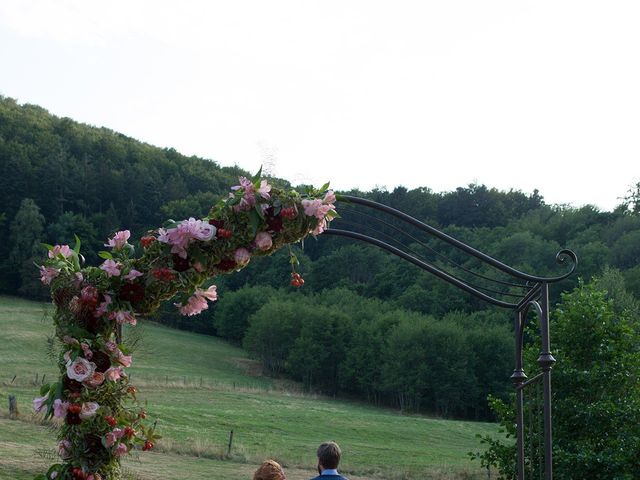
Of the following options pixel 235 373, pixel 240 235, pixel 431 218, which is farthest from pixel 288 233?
pixel 431 218

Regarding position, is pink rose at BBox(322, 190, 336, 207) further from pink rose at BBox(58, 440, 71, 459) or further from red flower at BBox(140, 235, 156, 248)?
pink rose at BBox(58, 440, 71, 459)

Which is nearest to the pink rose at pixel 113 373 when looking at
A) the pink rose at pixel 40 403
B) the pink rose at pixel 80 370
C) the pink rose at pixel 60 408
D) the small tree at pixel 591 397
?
the pink rose at pixel 80 370

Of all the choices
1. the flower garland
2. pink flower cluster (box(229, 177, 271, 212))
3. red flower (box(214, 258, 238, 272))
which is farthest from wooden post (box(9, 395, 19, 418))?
pink flower cluster (box(229, 177, 271, 212))

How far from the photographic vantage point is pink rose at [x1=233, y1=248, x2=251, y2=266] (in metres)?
7.15

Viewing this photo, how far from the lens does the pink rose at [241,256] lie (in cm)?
715

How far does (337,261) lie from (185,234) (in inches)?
3632

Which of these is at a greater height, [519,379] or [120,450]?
[519,379]

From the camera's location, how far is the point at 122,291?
6984 millimetres

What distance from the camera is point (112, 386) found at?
274 inches

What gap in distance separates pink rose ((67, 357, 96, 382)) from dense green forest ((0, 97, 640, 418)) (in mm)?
62671

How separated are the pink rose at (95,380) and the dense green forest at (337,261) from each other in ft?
205

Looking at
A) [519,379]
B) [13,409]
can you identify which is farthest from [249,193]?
[13,409]

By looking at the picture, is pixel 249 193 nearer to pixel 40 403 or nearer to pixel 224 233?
pixel 224 233

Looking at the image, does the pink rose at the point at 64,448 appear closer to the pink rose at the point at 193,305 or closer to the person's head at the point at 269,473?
the pink rose at the point at 193,305
